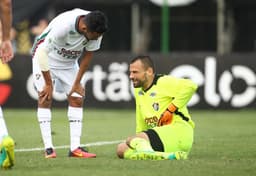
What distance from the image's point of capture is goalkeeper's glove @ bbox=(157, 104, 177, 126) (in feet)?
37.3

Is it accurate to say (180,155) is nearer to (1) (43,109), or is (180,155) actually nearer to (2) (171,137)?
(2) (171,137)

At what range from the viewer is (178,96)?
11.4 meters

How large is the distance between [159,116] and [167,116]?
0.16 metres

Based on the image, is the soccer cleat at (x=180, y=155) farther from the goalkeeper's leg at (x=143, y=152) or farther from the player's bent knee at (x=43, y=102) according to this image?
the player's bent knee at (x=43, y=102)

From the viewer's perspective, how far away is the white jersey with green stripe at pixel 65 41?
38.4ft

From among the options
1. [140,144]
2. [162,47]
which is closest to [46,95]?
[140,144]

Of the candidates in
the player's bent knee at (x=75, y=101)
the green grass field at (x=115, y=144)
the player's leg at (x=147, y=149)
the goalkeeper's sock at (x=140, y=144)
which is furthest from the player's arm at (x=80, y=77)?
the goalkeeper's sock at (x=140, y=144)

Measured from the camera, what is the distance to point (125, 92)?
22.3 m

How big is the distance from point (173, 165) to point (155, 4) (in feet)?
51.6

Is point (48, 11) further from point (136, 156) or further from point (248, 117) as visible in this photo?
point (136, 156)

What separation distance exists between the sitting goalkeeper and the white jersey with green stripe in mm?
772

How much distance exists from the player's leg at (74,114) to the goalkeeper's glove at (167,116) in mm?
1036

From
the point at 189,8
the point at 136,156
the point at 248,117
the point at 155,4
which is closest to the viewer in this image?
the point at 136,156

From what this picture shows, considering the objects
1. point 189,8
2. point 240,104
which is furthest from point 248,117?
point 189,8
